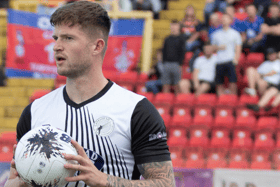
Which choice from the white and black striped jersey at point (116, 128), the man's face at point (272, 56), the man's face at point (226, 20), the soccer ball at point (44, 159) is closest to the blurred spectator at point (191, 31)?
the man's face at point (226, 20)

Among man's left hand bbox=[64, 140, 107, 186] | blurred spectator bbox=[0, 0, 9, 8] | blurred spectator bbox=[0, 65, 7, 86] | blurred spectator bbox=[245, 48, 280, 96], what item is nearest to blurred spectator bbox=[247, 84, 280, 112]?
blurred spectator bbox=[245, 48, 280, 96]

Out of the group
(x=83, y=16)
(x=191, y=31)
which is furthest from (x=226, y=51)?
(x=83, y=16)

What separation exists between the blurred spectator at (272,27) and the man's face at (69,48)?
25.3 ft

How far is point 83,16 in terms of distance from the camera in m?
2.42

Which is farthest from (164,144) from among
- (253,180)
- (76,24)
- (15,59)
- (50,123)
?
(15,59)

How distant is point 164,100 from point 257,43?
2.83 m

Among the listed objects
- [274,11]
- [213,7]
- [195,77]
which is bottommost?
[195,77]

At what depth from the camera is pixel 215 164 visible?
7961 mm

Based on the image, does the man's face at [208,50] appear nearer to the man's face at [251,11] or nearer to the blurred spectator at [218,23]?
the blurred spectator at [218,23]

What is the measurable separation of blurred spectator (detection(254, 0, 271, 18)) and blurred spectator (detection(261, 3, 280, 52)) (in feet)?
1.58

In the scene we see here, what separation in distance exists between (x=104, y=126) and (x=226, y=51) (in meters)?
7.10

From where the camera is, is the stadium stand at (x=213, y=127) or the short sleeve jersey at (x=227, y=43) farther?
the short sleeve jersey at (x=227, y=43)

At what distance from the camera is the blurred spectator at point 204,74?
908 cm

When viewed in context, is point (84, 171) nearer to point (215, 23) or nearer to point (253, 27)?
point (215, 23)
